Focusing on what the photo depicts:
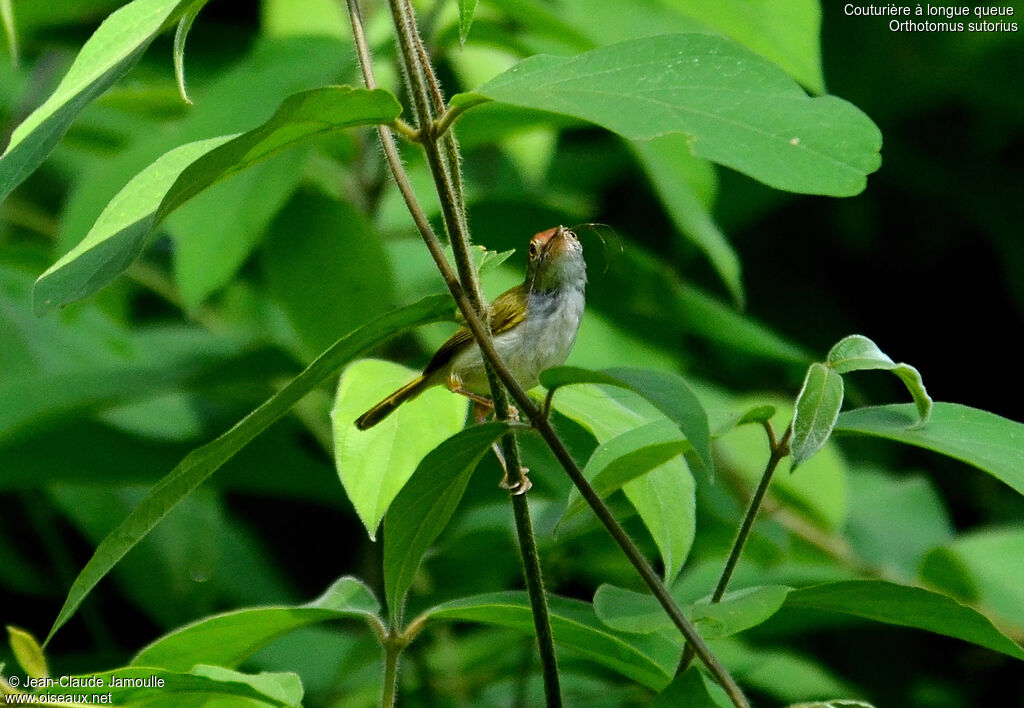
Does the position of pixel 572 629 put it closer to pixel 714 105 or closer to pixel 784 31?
pixel 714 105

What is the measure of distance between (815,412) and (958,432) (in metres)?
0.20

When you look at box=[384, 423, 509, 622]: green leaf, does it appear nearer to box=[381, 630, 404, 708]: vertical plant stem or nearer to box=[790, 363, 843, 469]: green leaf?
box=[381, 630, 404, 708]: vertical plant stem

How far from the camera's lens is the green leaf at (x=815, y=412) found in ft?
3.60

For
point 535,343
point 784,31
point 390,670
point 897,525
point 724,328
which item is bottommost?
point 897,525

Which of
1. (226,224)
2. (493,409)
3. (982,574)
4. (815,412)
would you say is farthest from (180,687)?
(982,574)

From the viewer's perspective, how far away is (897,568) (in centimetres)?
355

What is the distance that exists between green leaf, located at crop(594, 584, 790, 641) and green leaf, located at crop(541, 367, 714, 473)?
0.22 m

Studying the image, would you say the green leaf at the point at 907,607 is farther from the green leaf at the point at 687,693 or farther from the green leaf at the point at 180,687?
the green leaf at the point at 180,687

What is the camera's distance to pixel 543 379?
1172 mm

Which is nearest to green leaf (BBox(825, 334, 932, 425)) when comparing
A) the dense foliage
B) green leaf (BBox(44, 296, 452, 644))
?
the dense foliage

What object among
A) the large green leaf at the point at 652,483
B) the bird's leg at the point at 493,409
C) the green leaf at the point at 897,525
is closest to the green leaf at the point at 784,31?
the bird's leg at the point at 493,409

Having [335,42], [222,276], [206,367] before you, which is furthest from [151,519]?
[335,42]

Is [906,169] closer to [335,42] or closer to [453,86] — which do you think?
[453,86]

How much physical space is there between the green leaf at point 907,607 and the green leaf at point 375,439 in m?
0.49
